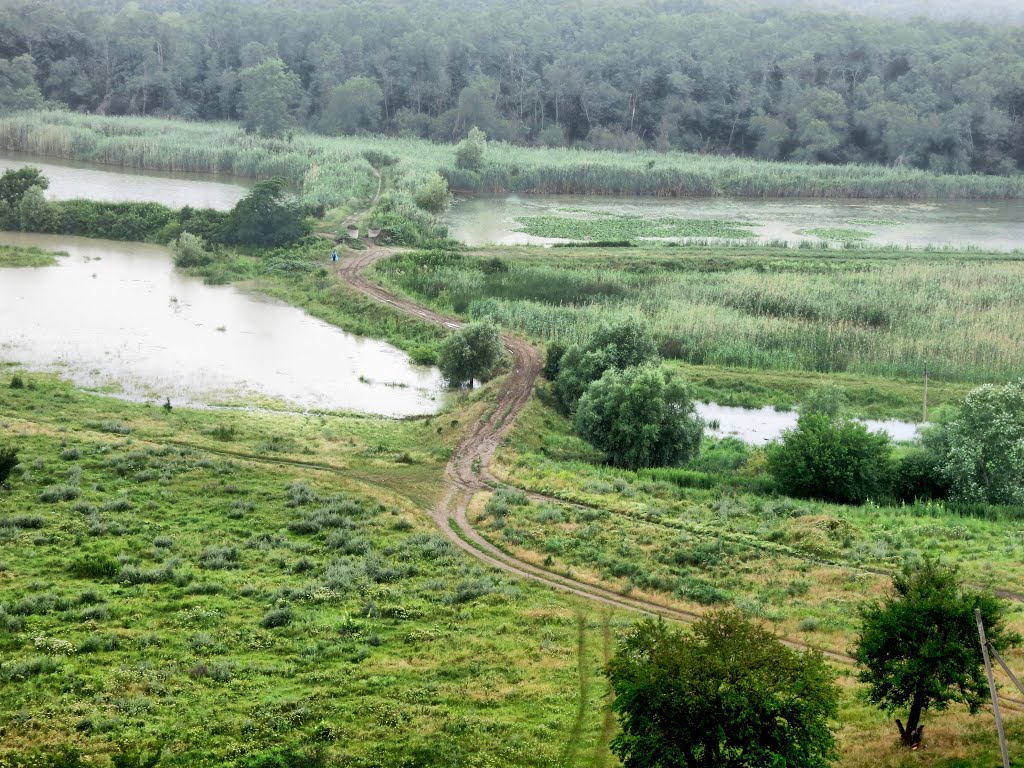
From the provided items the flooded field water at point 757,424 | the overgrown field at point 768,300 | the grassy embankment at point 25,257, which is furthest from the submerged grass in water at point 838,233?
the grassy embankment at point 25,257

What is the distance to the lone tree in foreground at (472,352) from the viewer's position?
2178 inches

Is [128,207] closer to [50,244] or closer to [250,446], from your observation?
[50,244]

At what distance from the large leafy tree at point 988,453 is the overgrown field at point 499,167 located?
7148 cm

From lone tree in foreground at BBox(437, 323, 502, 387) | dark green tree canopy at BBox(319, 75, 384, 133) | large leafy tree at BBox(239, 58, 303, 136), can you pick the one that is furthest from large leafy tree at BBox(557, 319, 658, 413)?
dark green tree canopy at BBox(319, 75, 384, 133)

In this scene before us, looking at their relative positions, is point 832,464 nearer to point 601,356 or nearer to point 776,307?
point 601,356

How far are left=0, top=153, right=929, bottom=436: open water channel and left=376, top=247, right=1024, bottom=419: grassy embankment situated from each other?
16.8ft

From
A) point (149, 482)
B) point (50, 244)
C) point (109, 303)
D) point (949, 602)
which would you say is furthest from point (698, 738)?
point (50, 244)

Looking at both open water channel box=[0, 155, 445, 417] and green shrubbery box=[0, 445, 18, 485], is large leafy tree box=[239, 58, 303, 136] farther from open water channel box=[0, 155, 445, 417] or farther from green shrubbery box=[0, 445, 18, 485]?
green shrubbery box=[0, 445, 18, 485]

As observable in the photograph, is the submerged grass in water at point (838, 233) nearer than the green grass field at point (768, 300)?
No

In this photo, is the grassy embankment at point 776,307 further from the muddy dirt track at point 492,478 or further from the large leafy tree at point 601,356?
the large leafy tree at point 601,356

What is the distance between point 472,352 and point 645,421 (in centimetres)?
1181

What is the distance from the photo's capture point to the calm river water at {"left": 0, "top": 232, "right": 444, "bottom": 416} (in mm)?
55406

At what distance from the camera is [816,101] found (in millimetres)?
139250

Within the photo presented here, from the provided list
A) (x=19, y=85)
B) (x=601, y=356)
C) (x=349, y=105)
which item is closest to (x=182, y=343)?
(x=601, y=356)
